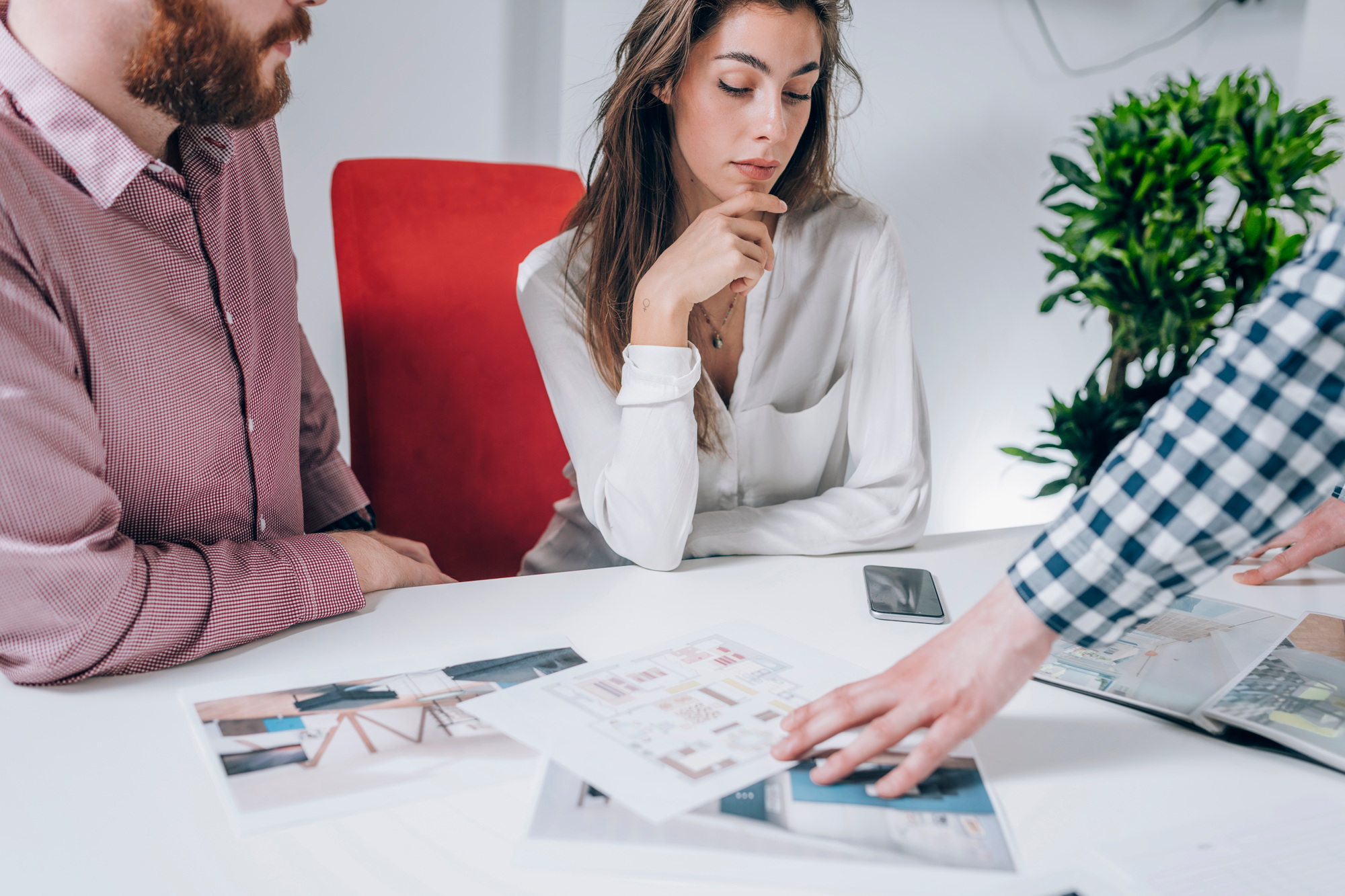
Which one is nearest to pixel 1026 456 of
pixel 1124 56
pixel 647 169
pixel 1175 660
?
pixel 1175 660

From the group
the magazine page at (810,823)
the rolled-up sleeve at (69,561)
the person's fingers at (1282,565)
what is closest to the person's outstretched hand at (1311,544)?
the person's fingers at (1282,565)

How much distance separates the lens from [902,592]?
917 mm

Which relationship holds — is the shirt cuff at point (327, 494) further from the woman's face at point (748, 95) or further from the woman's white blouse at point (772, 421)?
the woman's face at point (748, 95)

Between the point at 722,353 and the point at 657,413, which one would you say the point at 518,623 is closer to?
the point at 657,413

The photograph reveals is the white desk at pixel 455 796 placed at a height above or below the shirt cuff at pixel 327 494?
above

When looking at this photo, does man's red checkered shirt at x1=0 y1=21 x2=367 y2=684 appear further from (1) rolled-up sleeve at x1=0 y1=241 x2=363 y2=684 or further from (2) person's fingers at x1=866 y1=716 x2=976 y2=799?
(2) person's fingers at x1=866 y1=716 x2=976 y2=799

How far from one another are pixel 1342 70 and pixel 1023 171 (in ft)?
2.18

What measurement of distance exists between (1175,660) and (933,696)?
1.15 ft

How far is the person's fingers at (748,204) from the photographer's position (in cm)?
111

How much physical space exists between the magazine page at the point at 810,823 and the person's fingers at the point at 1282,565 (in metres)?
0.64

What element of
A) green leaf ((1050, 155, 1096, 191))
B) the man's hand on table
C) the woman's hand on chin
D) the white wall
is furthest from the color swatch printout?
the white wall

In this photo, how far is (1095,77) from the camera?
213 cm

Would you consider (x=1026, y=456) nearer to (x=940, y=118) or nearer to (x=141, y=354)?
(x=940, y=118)

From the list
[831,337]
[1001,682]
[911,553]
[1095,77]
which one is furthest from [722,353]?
[1095,77]
